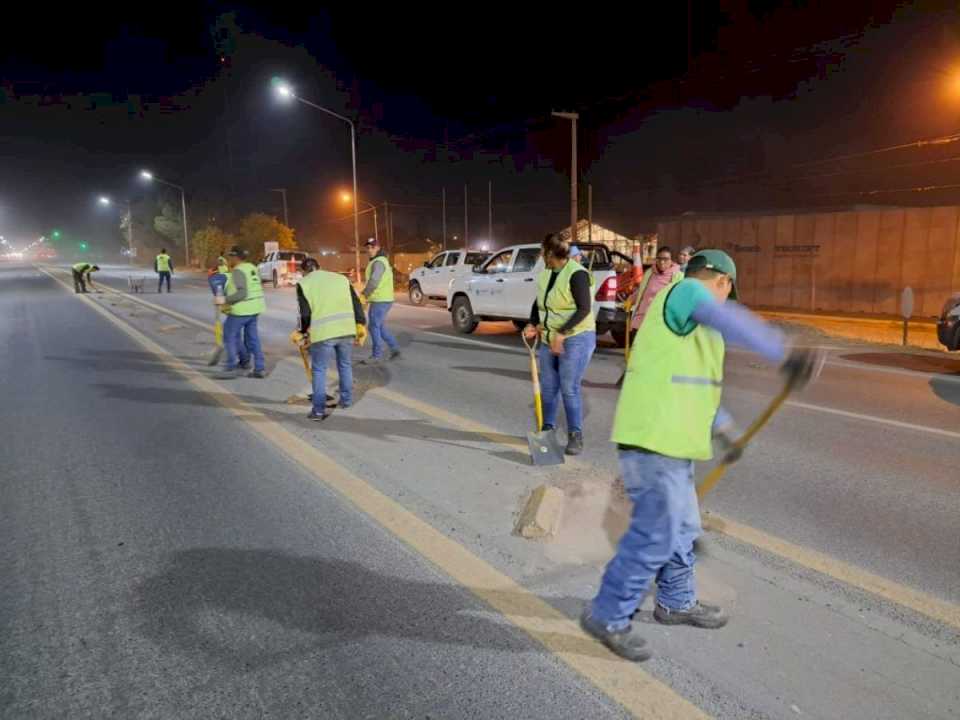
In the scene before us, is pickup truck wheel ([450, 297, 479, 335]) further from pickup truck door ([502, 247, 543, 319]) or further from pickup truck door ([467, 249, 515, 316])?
pickup truck door ([502, 247, 543, 319])

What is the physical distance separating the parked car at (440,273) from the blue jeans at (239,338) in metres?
10.2

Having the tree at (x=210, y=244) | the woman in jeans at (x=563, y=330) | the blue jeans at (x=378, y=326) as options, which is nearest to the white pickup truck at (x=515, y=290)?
the blue jeans at (x=378, y=326)

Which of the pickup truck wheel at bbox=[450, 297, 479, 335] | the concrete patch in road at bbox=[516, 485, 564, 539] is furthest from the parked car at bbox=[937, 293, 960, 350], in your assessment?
the concrete patch in road at bbox=[516, 485, 564, 539]

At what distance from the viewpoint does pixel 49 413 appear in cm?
718

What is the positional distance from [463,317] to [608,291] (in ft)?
12.9

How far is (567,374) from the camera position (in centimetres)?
532

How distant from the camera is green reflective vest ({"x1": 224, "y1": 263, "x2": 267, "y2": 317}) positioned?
28.2 feet

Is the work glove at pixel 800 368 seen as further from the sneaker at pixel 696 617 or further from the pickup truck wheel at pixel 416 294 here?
the pickup truck wheel at pixel 416 294

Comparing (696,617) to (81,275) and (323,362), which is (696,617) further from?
(81,275)

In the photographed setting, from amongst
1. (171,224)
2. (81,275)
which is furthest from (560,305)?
(171,224)

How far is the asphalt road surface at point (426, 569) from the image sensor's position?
2574mm

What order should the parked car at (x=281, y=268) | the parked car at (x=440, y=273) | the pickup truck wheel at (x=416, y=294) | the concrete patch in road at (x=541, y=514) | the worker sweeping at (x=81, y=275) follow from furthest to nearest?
the parked car at (x=281, y=268) < the worker sweeping at (x=81, y=275) < the pickup truck wheel at (x=416, y=294) < the parked car at (x=440, y=273) < the concrete patch in road at (x=541, y=514)

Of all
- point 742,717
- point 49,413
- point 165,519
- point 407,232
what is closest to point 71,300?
point 49,413

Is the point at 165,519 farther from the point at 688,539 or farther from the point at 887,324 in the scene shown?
the point at 887,324
